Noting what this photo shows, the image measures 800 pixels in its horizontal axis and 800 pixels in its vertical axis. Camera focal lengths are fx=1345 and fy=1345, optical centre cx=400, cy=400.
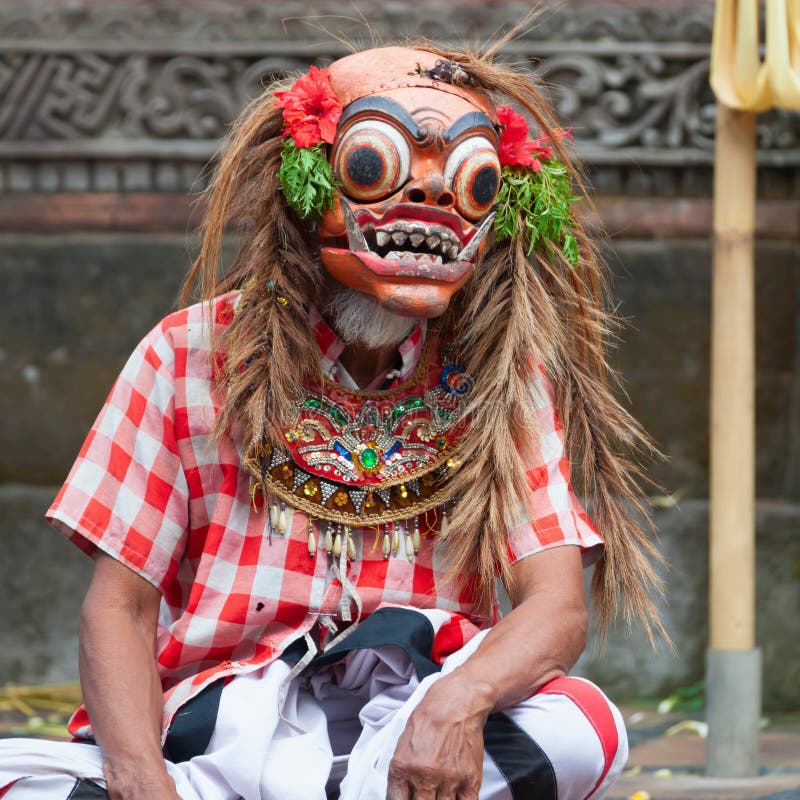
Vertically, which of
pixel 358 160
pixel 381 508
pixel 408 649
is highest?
pixel 358 160

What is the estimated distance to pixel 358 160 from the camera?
2.58 metres

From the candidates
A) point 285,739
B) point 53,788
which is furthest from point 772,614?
point 53,788

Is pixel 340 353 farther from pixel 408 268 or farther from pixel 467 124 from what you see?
pixel 467 124

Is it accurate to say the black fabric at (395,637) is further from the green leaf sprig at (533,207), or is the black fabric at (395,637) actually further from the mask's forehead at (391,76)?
the mask's forehead at (391,76)

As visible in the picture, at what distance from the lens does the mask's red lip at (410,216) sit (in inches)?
102

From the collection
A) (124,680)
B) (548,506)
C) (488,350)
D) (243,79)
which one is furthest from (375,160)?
(243,79)

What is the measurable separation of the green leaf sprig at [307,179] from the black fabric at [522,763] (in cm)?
105

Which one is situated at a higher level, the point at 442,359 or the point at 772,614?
the point at 442,359

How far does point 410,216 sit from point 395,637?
0.80 meters

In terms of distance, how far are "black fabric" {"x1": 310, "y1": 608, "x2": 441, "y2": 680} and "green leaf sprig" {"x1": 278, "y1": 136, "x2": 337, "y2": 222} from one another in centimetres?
79

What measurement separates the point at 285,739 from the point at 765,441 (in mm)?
2803

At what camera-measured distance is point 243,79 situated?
475cm

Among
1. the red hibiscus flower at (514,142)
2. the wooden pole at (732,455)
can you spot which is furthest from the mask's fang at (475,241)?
the wooden pole at (732,455)

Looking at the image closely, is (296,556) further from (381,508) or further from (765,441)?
A: (765,441)
